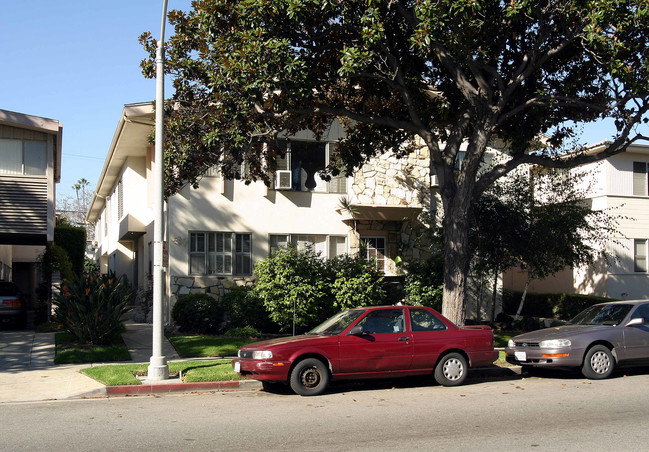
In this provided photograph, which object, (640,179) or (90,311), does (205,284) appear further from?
(640,179)

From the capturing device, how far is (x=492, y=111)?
570 inches

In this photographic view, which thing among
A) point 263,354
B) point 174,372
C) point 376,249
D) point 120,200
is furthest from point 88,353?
point 120,200

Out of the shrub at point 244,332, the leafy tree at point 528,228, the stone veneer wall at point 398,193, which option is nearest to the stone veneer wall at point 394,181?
the stone veneer wall at point 398,193

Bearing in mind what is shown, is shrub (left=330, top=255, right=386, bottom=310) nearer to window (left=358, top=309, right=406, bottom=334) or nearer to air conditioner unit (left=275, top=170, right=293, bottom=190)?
air conditioner unit (left=275, top=170, right=293, bottom=190)

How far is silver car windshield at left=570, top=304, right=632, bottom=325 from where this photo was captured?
13094mm

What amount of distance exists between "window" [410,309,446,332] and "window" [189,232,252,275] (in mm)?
9530

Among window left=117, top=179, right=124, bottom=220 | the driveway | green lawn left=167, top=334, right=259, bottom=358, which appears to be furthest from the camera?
window left=117, top=179, right=124, bottom=220

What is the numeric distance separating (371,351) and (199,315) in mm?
8402

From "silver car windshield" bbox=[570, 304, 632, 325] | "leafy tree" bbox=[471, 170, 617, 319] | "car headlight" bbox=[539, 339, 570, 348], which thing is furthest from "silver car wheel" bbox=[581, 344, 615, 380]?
"leafy tree" bbox=[471, 170, 617, 319]

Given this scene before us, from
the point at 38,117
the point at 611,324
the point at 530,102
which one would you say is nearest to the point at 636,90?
the point at 530,102

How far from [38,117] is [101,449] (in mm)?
14812

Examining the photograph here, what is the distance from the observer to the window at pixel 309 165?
68.9 ft

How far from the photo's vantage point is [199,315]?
1825 centimetres

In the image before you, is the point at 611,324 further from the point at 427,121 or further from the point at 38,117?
the point at 38,117
